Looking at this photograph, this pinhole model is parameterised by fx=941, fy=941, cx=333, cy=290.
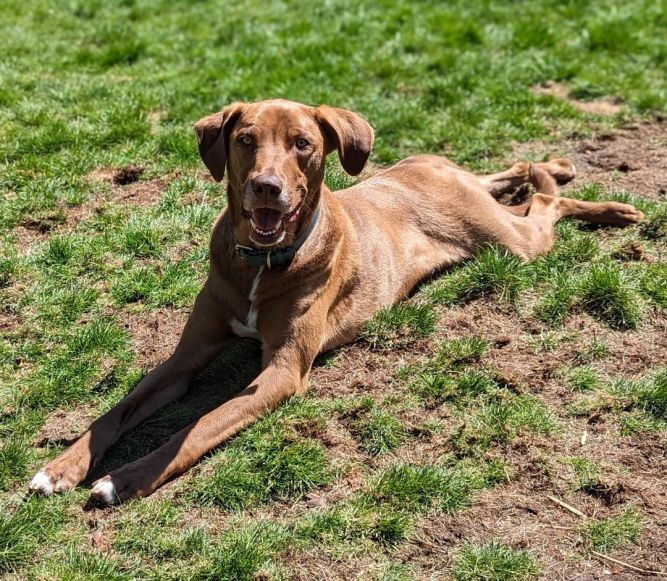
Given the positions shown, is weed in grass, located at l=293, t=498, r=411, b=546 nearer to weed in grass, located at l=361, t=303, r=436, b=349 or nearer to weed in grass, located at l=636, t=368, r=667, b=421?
weed in grass, located at l=361, t=303, r=436, b=349

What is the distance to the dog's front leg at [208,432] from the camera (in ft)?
15.6

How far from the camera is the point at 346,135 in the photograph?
18.8 ft

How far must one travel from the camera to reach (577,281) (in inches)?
252

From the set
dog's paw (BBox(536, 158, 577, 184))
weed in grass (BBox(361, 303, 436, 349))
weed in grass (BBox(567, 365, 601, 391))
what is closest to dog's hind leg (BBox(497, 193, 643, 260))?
dog's paw (BBox(536, 158, 577, 184))

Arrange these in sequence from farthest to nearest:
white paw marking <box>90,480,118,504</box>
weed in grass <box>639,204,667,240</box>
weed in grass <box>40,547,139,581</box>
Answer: weed in grass <box>639,204,667,240</box>
white paw marking <box>90,480,118,504</box>
weed in grass <box>40,547,139,581</box>

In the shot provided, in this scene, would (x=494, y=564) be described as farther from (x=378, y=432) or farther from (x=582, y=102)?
(x=582, y=102)

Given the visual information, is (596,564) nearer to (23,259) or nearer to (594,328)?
(594,328)

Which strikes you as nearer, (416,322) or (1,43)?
(416,322)

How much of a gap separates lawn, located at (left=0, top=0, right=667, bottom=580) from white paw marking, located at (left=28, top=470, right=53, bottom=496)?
78 millimetres

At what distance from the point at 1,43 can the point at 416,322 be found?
658 cm

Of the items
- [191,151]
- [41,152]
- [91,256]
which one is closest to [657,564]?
[91,256]

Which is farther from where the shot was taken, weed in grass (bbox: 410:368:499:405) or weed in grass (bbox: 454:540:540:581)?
weed in grass (bbox: 410:368:499:405)

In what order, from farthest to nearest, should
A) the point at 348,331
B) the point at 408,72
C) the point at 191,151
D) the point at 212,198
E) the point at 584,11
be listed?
the point at 584,11 < the point at 408,72 < the point at 191,151 < the point at 212,198 < the point at 348,331

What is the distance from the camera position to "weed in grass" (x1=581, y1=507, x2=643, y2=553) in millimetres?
4527
